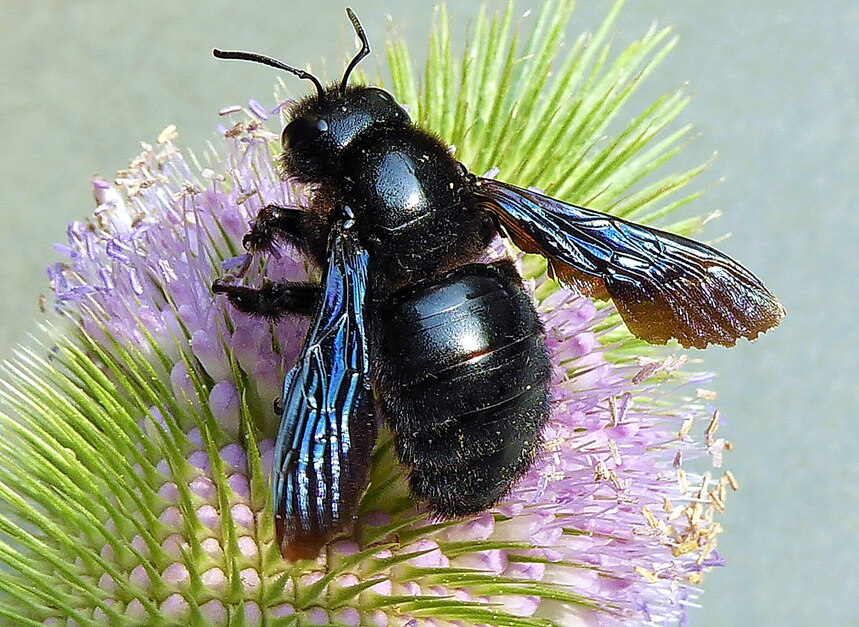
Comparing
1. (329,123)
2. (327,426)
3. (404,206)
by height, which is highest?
(329,123)

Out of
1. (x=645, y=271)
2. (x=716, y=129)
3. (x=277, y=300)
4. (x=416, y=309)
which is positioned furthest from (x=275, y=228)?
(x=716, y=129)

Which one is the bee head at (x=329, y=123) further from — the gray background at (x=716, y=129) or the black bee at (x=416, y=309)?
the gray background at (x=716, y=129)

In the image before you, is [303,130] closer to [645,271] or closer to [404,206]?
[404,206]

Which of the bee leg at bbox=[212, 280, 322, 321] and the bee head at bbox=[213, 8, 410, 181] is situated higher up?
the bee head at bbox=[213, 8, 410, 181]

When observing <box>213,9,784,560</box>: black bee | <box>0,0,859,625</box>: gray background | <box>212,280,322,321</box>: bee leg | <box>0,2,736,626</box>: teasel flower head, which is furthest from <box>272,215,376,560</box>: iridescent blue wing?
<box>0,0,859,625</box>: gray background

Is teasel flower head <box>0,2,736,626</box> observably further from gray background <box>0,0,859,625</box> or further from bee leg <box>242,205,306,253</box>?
Answer: gray background <box>0,0,859,625</box>

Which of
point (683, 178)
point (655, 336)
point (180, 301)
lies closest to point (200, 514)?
point (180, 301)
